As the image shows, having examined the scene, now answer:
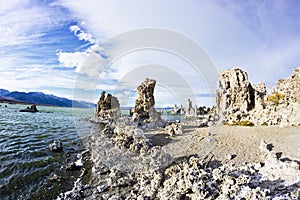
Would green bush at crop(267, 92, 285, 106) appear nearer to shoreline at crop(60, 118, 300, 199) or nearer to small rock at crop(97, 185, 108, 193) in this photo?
shoreline at crop(60, 118, 300, 199)

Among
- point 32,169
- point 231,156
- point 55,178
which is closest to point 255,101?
point 231,156

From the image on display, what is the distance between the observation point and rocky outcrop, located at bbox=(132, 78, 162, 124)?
26891mm

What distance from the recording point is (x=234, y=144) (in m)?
14.8

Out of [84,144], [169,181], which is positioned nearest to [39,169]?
[84,144]

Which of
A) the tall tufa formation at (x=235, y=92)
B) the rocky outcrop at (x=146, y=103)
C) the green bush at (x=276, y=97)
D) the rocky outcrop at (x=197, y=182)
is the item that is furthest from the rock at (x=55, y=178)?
the tall tufa formation at (x=235, y=92)

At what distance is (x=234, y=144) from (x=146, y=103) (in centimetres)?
1437

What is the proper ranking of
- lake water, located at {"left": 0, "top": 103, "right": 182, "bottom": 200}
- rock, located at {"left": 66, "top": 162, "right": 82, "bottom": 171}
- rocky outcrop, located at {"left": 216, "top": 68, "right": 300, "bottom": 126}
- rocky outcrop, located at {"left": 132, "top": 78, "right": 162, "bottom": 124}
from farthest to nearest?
rocky outcrop, located at {"left": 132, "top": 78, "right": 162, "bottom": 124} < rocky outcrop, located at {"left": 216, "top": 68, "right": 300, "bottom": 126} < rock, located at {"left": 66, "top": 162, "right": 82, "bottom": 171} < lake water, located at {"left": 0, "top": 103, "right": 182, "bottom": 200}

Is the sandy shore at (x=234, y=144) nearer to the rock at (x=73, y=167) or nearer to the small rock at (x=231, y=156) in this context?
the small rock at (x=231, y=156)

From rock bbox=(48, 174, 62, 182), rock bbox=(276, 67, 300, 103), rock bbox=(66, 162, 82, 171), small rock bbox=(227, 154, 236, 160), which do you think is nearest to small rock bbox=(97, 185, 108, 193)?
rock bbox=(48, 174, 62, 182)

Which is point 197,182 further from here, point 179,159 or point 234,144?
point 234,144

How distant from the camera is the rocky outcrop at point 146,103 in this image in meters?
26.9

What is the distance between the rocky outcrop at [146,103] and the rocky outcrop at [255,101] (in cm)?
1035

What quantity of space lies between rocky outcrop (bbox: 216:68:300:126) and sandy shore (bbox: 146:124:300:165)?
3.22 metres

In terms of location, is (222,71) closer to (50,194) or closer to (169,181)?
(169,181)
